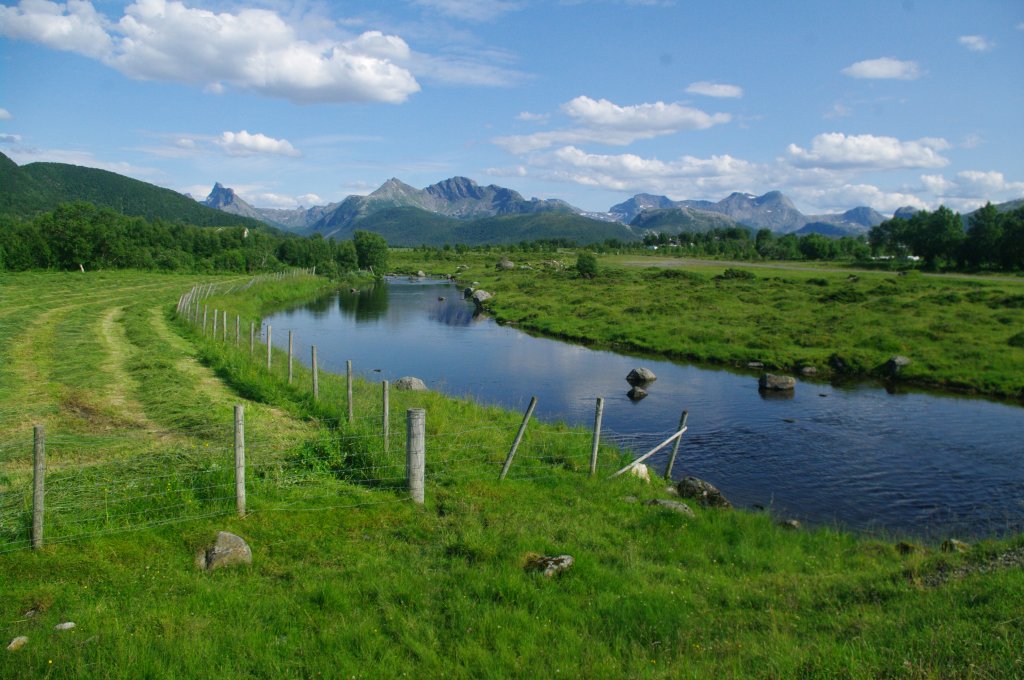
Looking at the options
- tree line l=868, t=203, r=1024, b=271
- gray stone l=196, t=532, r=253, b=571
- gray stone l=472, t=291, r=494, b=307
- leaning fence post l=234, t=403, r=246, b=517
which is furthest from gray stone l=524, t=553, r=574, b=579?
tree line l=868, t=203, r=1024, b=271

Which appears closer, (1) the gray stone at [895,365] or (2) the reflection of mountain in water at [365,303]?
(1) the gray stone at [895,365]

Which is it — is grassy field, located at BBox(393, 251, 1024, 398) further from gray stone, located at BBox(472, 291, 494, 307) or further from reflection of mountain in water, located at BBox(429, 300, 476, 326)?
reflection of mountain in water, located at BBox(429, 300, 476, 326)

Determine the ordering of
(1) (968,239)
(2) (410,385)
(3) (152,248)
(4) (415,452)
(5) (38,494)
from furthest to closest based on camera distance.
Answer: (3) (152,248) < (1) (968,239) < (2) (410,385) < (4) (415,452) < (5) (38,494)

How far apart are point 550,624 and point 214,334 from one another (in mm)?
34420

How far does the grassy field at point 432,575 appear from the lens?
7.88 metres

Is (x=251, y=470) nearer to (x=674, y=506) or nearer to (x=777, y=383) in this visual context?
(x=674, y=506)

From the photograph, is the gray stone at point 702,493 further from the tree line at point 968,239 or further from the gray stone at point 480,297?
the tree line at point 968,239

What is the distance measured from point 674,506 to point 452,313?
60.6 m

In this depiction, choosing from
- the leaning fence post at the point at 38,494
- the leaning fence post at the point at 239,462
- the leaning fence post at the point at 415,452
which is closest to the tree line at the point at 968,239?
the leaning fence post at the point at 415,452

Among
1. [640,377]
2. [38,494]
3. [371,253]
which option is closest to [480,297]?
[640,377]

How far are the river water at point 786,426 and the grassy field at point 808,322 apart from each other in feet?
12.4

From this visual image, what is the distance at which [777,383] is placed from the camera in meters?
36.4

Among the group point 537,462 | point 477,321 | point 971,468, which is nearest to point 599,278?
point 477,321

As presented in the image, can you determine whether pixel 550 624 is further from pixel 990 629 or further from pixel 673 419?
pixel 673 419
